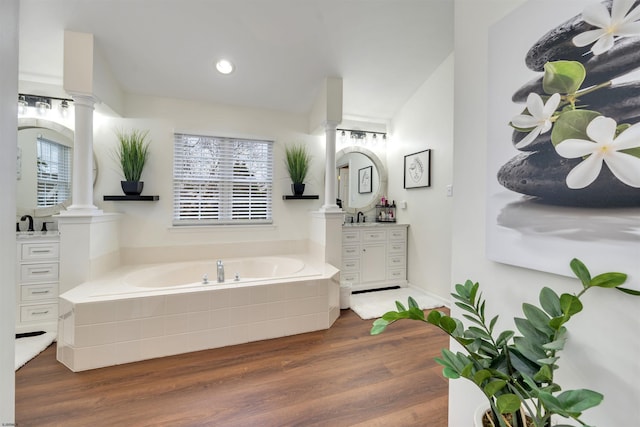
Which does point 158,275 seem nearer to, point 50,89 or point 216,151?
point 216,151

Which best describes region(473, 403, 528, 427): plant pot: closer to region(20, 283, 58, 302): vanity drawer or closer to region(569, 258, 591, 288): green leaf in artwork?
region(569, 258, 591, 288): green leaf in artwork

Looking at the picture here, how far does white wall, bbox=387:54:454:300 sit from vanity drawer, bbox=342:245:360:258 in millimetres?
784

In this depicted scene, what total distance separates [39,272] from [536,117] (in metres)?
3.55

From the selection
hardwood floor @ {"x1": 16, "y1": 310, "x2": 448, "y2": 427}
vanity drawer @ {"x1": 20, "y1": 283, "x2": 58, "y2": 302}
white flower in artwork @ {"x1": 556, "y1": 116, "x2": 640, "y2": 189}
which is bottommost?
hardwood floor @ {"x1": 16, "y1": 310, "x2": 448, "y2": 427}

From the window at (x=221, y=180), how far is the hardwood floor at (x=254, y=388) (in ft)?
5.22

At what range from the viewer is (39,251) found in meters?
2.28

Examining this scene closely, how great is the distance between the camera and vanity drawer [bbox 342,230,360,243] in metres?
3.33

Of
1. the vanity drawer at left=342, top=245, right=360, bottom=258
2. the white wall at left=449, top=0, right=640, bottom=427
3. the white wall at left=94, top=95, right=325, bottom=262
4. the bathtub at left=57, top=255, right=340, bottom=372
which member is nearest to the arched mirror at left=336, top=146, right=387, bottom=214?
the white wall at left=94, top=95, right=325, bottom=262

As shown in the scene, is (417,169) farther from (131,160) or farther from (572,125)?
(131,160)

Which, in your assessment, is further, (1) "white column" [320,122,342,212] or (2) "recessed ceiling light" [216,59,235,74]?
(1) "white column" [320,122,342,212]

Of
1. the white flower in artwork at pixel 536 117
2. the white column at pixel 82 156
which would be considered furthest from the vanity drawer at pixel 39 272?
the white flower in artwork at pixel 536 117

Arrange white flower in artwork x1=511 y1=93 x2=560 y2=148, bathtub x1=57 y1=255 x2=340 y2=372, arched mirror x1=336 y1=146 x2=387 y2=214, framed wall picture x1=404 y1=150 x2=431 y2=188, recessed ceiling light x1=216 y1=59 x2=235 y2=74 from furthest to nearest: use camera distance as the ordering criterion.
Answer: arched mirror x1=336 y1=146 x2=387 y2=214 → framed wall picture x1=404 y1=150 x2=431 y2=188 → recessed ceiling light x1=216 y1=59 x2=235 y2=74 → bathtub x1=57 y1=255 x2=340 y2=372 → white flower in artwork x1=511 y1=93 x2=560 y2=148

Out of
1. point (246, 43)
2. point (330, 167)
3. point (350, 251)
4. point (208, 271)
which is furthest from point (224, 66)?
point (350, 251)

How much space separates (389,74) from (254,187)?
6.94 feet
